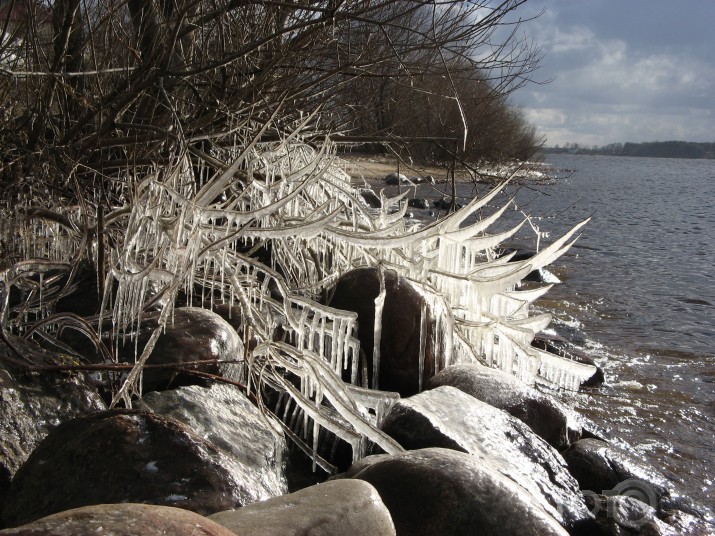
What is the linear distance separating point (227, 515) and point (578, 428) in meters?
3.09

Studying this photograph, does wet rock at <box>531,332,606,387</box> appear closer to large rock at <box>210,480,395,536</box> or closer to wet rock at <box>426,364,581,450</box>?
wet rock at <box>426,364,581,450</box>

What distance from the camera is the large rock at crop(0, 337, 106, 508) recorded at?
8.94ft

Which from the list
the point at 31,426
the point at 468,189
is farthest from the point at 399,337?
the point at 468,189

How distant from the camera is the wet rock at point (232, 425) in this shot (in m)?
3.04

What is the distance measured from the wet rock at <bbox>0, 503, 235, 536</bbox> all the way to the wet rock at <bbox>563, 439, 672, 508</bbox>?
2.77 meters

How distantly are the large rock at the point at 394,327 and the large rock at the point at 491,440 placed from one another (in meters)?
0.67

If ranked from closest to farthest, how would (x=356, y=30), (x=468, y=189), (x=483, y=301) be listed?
(x=483, y=301) → (x=356, y=30) → (x=468, y=189)

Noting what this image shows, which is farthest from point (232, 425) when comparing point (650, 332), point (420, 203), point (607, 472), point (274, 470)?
point (420, 203)

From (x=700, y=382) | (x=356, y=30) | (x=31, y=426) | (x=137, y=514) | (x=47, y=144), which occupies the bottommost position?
(x=700, y=382)

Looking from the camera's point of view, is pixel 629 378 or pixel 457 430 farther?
pixel 629 378

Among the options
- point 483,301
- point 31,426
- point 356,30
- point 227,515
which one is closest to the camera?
point 227,515

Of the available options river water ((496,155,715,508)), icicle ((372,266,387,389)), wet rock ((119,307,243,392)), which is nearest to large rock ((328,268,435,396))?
icicle ((372,266,387,389))

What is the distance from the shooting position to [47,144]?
184 inches

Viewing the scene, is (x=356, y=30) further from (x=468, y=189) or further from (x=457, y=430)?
(x=468, y=189)
